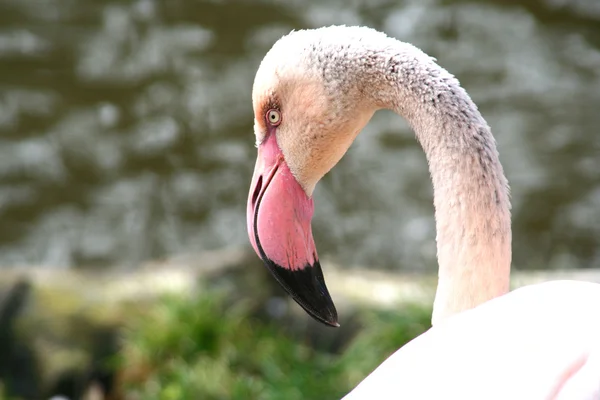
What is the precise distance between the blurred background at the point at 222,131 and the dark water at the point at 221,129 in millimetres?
12

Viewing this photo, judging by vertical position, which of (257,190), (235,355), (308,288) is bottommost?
(308,288)

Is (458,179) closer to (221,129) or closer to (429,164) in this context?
(429,164)

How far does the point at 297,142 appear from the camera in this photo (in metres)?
2.02

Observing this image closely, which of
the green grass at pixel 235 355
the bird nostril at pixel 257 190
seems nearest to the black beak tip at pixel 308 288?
the bird nostril at pixel 257 190

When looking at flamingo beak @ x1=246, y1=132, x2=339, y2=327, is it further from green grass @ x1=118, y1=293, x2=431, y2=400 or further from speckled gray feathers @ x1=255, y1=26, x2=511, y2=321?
green grass @ x1=118, y1=293, x2=431, y2=400

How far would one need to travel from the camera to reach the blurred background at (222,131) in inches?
228

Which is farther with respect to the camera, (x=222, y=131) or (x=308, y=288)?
(x=222, y=131)

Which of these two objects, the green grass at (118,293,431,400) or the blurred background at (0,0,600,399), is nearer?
the green grass at (118,293,431,400)

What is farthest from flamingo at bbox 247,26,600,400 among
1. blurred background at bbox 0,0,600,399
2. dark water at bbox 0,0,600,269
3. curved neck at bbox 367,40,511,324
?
dark water at bbox 0,0,600,269

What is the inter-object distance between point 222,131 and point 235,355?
297 cm

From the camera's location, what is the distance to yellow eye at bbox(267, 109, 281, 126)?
2.02m

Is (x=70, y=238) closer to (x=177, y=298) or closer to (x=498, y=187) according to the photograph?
(x=177, y=298)

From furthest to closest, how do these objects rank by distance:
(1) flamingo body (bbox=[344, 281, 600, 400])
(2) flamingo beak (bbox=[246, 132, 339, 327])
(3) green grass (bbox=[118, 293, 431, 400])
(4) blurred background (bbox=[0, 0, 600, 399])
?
(4) blurred background (bbox=[0, 0, 600, 399])
(3) green grass (bbox=[118, 293, 431, 400])
(2) flamingo beak (bbox=[246, 132, 339, 327])
(1) flamingo body (bbox=[344, 281, 600, 400])

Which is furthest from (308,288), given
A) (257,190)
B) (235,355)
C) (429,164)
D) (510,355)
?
(235,355)
